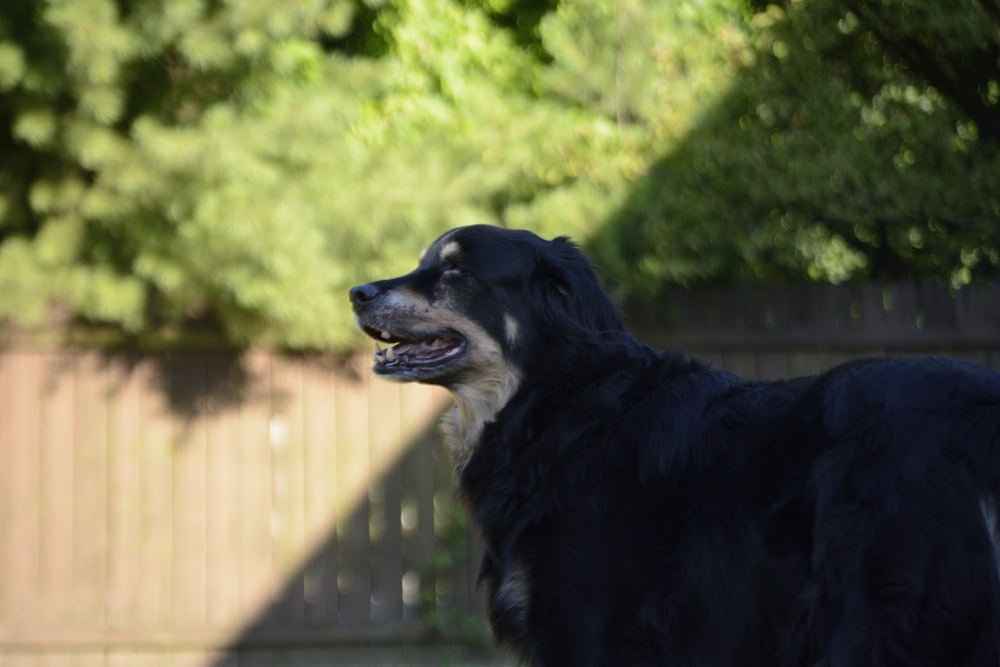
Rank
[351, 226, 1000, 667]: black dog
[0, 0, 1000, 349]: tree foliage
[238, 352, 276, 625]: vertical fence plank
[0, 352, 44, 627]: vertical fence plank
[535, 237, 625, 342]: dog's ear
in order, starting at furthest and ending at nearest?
[238, 352, 276, 625]: vertical fence plank → [0, 352, 44, 627]: vertical fence plank → [0, 0, 1000, 349]: tree foliage → [535, 237, 625, 342]: dog's ear → [351, 226, 1000, 667]: black dog

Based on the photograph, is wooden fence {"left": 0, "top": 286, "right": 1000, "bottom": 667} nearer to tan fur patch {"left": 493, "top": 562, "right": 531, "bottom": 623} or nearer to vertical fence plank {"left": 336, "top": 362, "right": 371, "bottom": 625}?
vertical fence plank {"left": 336, "top": 362, "right": 371, "bottom": 625}

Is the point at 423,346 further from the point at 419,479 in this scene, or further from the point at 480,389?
the point at 419,479

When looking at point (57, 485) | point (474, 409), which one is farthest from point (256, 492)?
point (474, 409)

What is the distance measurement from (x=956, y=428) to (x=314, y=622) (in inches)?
208

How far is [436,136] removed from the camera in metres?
7.98

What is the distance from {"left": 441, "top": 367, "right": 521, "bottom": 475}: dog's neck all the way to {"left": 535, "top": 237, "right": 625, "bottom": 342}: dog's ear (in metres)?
0.23

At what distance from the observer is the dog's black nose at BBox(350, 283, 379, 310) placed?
415cm

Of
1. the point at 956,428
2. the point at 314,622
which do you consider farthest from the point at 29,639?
the point at 956,428

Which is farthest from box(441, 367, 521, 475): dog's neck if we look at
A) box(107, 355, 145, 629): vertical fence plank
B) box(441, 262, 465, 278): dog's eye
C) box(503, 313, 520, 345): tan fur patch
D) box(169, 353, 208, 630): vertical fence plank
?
box(107, 355, 145, 629): vertical fence plank

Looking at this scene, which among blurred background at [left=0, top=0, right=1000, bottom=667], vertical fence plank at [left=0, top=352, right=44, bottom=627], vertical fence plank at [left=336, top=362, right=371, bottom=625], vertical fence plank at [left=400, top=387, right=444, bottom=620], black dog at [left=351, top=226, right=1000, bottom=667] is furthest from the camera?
vertical fence plank at [left=400, top=387, right=444, bottom=620]

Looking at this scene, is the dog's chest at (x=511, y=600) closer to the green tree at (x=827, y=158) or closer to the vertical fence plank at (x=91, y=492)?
the green tree at (x=827, y=158)

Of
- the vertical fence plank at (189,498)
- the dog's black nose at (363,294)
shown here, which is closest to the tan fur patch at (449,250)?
the dog's black nose at (363,294)

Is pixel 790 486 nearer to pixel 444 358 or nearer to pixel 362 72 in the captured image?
pixel 444 358

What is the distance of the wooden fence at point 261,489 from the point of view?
736cm
